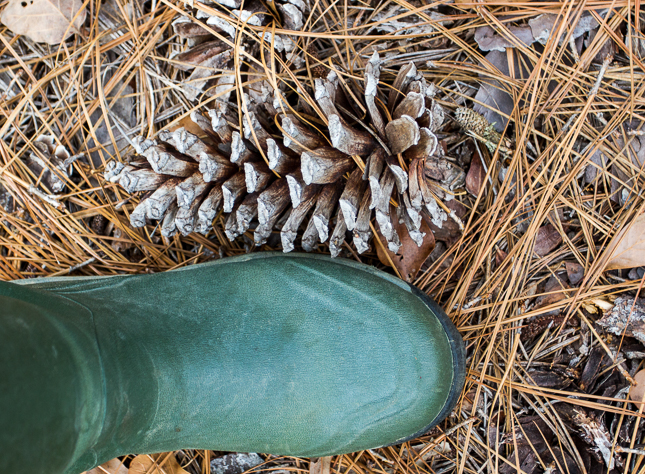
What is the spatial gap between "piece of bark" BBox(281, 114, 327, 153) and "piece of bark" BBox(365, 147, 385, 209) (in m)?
0.11

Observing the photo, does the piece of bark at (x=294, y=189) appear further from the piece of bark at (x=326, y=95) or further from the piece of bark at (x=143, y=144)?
the piece of bark at (x=143, y=144)

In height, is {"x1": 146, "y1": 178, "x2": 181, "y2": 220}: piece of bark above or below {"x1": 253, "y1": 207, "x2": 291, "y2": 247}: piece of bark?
above

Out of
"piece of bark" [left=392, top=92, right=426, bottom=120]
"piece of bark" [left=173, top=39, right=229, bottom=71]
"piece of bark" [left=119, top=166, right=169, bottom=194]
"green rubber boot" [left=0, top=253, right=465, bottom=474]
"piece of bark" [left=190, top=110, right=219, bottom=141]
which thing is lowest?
"green rubber boot" [left=0, top=253, right=465, bottom=474]

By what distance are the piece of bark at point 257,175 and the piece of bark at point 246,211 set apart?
1.1 inches

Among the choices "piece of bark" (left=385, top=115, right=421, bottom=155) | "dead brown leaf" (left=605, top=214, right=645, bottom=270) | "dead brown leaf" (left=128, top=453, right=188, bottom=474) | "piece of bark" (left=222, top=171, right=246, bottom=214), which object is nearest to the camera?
"piece of bark" (left=385, top=115, right=421, bottom=155)

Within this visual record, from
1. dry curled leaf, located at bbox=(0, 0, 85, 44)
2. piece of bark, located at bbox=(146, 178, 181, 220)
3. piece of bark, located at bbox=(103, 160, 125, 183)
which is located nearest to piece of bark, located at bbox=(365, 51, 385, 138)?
piece of bark, located at bbox=(146, 178, 181, 220)

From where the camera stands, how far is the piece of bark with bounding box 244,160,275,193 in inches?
37.9

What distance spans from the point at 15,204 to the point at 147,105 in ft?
1.44

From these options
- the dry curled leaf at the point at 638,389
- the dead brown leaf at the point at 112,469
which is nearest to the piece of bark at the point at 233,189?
the dead brown leaf at the point at 112,469

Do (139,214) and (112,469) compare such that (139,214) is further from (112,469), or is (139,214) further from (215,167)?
(112,469)

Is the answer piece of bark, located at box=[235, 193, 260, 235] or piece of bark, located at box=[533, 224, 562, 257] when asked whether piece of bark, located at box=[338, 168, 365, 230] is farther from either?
piece of bark, located at box=[533, 224, 562, 257]

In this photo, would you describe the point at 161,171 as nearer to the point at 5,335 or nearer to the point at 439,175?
the point at 5,335

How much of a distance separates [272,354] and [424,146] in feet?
1.71

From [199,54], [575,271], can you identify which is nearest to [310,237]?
[199,54]
